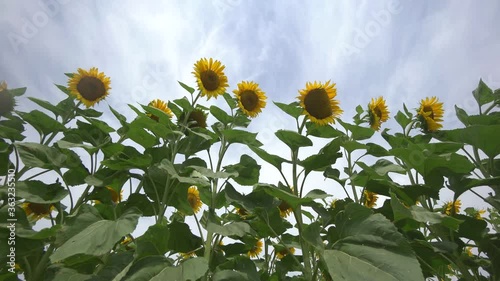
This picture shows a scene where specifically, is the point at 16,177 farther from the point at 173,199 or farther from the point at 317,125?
the point at 317,125

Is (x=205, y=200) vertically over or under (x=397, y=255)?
over

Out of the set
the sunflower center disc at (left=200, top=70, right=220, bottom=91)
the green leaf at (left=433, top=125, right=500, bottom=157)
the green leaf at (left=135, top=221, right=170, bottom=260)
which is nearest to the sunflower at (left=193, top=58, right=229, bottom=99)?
the sunflower center disc at (left=200, top=70, right=220, bottom=91)

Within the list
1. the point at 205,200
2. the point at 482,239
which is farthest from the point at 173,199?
the point at 482,239

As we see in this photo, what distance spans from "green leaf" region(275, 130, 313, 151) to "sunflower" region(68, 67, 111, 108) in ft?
4.52

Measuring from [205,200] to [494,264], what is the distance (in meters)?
1.44

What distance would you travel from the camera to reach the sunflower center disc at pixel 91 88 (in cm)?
250

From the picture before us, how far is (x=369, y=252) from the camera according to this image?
4.54 feet

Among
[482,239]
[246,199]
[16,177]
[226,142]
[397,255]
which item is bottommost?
[397,255]

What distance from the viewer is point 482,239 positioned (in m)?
1.70

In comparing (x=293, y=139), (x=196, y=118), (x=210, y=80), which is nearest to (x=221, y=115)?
(x=196, y=118)

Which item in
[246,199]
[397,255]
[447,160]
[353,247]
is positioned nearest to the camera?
[397,255]

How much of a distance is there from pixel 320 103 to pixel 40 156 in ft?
5.30

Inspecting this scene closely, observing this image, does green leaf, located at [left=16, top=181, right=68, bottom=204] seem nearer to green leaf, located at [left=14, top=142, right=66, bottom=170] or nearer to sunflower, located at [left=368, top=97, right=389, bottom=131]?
green leaf, located at [left=14, top=142, right=66, bottom=170]

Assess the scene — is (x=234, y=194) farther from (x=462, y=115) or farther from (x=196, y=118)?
(x=462, y=115)
